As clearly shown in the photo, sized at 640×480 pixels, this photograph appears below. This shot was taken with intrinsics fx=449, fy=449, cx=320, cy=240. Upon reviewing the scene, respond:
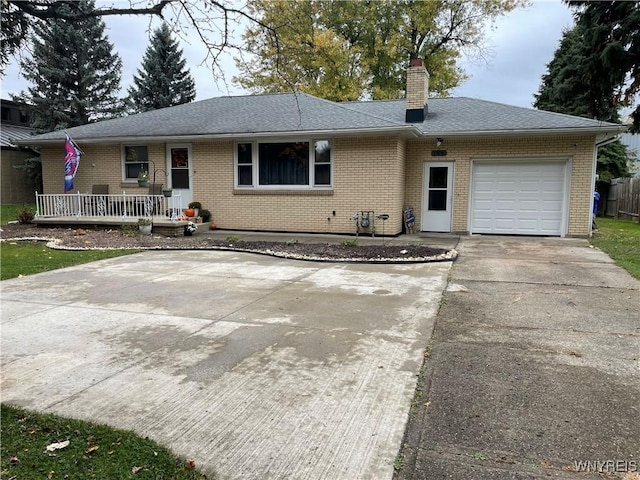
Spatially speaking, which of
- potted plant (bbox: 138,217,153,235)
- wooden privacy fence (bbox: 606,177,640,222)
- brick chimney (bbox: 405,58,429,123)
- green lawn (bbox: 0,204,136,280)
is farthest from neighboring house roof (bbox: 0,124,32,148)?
wooden privacy fence (bbox: 606,177,640,222)

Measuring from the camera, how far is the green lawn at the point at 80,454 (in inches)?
91.4

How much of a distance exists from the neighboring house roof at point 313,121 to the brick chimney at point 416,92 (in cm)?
31

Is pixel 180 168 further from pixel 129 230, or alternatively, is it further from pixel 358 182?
pixel 358 182

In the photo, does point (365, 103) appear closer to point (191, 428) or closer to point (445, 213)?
point (445, 213)

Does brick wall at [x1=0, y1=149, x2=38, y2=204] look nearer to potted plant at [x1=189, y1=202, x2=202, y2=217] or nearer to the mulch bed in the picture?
the mulch bed

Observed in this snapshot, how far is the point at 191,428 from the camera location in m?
2.76

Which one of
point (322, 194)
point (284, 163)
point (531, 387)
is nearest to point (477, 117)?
point (322, 194)

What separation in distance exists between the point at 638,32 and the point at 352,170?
1106cm

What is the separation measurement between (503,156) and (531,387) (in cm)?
1093

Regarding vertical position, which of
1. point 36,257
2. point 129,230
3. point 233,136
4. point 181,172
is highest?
point 233,136

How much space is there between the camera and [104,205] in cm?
1458

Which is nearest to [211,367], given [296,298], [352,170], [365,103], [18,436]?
[18,436]

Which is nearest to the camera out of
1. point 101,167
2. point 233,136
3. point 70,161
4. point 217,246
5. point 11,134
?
point 217,246

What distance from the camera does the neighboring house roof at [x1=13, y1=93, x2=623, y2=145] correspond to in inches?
486
